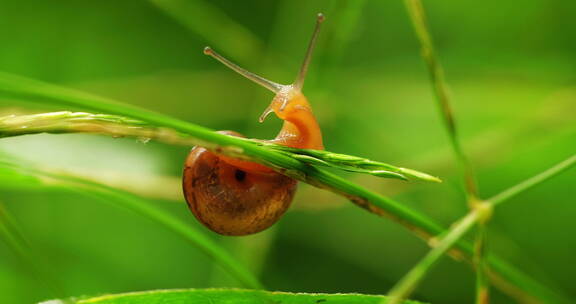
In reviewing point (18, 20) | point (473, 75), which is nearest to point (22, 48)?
point (18, 20)

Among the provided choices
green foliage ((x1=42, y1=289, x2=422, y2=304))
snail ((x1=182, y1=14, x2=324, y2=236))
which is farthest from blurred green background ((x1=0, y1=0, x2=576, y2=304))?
green foliage ((x1=42, y1=289, x2=422, y2=304))

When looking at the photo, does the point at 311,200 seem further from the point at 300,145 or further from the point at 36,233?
the point at 36,233

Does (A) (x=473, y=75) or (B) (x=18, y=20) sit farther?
(B) (x=18, y=20)

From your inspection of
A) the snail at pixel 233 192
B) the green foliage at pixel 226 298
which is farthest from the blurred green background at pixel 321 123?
the green foliage at pixel 226 298

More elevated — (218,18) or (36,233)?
(218,18)

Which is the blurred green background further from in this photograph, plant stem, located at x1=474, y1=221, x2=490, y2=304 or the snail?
plant stem, located at x1=474, y1=221, x2=490, y2=304

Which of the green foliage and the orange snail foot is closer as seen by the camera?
the green foliage

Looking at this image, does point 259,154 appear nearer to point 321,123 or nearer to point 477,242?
point 477,242

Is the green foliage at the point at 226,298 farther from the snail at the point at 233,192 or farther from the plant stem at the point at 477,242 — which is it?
the snail at the point at 233,192
